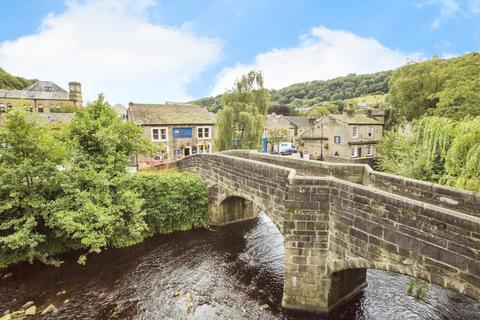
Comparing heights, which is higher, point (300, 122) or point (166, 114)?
point (300, 122)

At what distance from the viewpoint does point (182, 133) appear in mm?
30125

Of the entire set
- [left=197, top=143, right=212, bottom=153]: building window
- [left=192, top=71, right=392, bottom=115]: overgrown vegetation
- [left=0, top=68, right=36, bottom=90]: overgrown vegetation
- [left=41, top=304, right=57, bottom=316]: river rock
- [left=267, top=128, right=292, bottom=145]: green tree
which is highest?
[left=192, top=71, right=392, bottom=115]: overgrown vegetation

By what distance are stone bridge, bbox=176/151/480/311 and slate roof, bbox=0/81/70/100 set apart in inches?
2252

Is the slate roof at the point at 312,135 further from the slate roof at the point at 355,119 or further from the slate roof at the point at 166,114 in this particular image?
the slate roof at the point at 166,114

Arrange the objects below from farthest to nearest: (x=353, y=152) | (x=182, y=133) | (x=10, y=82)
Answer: (x=10, y=82), (x=353, y=152), (x=182, y=133)

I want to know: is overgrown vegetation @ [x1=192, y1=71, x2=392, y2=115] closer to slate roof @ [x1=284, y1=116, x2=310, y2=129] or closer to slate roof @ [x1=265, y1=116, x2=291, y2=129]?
slate roof @ [x1=284, y1=116, x2=310, y2=129]

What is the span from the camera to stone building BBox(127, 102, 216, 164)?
28609 millimetres

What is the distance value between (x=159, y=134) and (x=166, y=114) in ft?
9.62

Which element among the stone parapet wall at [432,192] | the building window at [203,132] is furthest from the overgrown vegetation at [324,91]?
the stone parapet wall at [432,192]

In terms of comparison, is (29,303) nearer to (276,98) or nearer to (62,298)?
(62,298)

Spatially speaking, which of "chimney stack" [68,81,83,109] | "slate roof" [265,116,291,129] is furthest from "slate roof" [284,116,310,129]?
"chimney stack" [68,81,83,109]

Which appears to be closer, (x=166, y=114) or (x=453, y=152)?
(x=453, y=152)

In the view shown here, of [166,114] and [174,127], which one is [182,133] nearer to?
[174,127]

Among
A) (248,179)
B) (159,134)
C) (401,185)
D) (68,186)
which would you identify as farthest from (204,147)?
(401,185)
